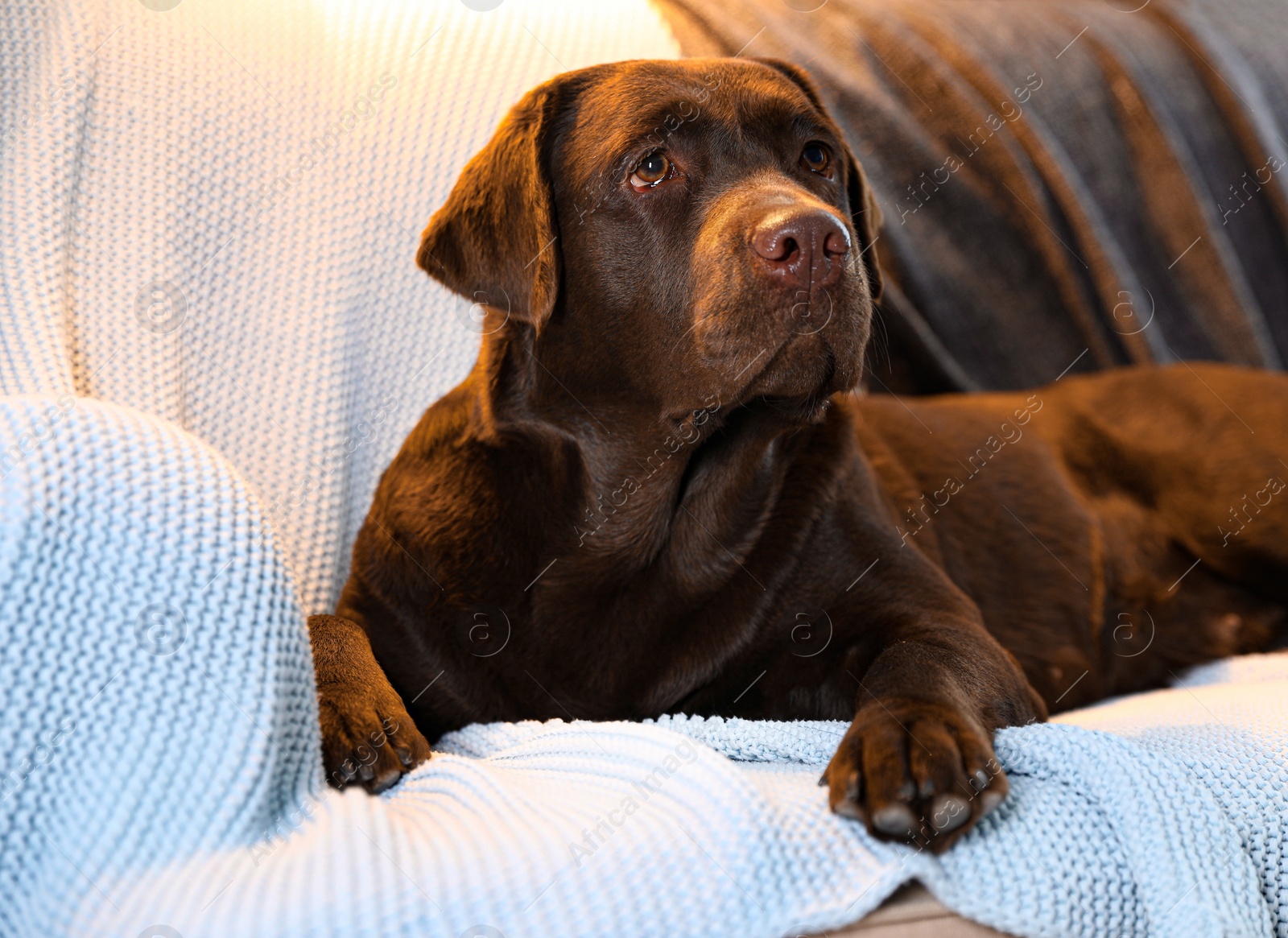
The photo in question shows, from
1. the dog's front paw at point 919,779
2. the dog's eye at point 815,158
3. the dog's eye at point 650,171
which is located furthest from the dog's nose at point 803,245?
the dog's front paw at point 919,779

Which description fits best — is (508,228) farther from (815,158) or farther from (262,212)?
(262,212)

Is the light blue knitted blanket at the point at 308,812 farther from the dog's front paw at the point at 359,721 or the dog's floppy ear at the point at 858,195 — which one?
the dog's floppy ear at the point at 858,195

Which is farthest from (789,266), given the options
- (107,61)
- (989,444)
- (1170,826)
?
(107,61)

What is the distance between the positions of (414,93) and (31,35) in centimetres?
72

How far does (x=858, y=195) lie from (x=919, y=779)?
1.20 meters

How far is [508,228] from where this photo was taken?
1.67m

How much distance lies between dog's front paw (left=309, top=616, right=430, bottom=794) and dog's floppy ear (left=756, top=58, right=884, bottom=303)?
108 cm

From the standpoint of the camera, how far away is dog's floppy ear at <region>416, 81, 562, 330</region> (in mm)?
1644

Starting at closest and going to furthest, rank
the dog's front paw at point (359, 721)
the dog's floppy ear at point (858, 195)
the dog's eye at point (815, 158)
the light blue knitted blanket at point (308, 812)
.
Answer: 1. the light blue knitted blanket at point (308, 812)
2. the dog's front paw at point (359, 721)
3. the dog's eye at point (815, 158)
4. the dog's floppy ear at point (858, 195)

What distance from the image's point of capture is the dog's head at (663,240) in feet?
4.86

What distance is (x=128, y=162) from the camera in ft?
6.57

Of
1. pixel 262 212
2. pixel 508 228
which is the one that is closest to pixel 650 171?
pixel 508 228

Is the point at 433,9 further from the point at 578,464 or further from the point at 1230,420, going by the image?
the point at 1230,420

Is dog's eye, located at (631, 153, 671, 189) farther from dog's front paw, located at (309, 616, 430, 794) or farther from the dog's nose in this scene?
dog's front paw, located at (309, 616, 430, 794)
